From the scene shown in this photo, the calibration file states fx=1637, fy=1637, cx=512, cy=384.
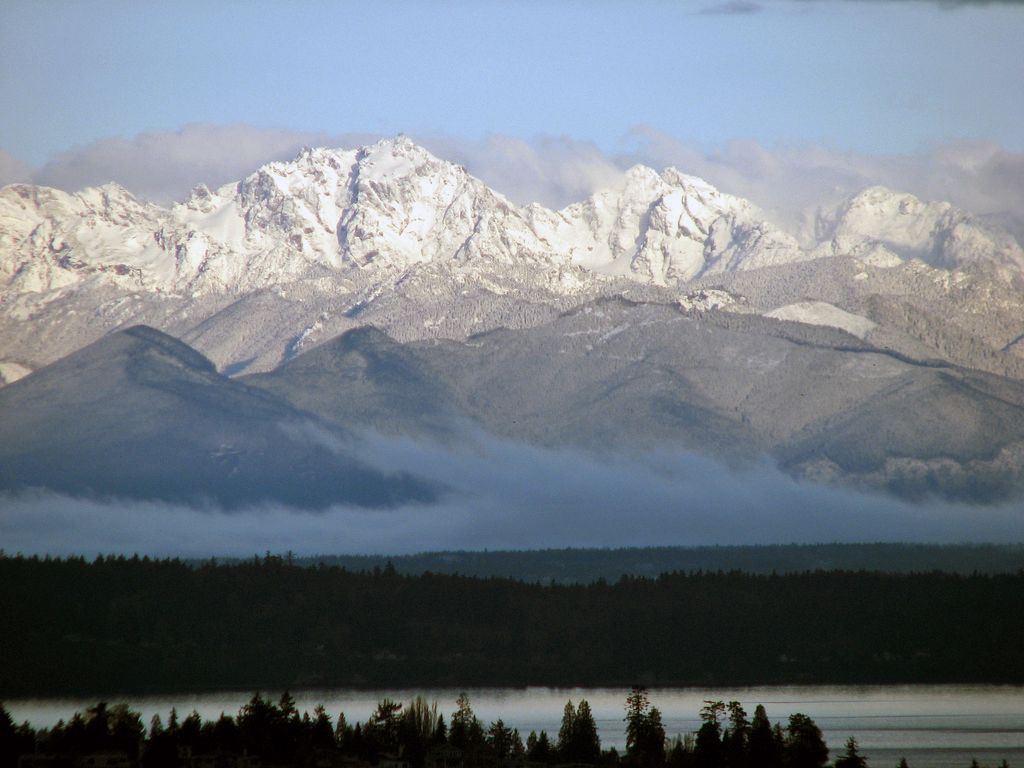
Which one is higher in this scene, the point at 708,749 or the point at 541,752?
the point at 708,749

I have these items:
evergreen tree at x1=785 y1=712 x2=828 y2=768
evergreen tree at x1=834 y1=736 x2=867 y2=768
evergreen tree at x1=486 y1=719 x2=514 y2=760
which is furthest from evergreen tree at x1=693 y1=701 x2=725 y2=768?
evergreen tree at x1=486 y1=719 x2=514 y2=760

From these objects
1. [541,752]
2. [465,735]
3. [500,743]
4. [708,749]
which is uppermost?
[465,735]

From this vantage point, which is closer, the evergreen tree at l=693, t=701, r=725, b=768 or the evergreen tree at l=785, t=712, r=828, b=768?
the evergreen tree at l=693, t=701, r=725, b=768

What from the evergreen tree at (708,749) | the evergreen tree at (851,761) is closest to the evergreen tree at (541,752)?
the evergreen tree at (708,749)

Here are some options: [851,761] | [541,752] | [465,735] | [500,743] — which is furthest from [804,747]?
[465,735]

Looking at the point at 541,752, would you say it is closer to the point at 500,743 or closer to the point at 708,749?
the point at 500,743

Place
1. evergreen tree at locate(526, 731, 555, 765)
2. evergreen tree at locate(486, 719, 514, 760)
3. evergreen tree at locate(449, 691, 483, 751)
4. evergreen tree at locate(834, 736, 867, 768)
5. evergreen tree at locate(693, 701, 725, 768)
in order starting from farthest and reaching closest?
evergreen tree at locate(449, 691, 483, 751), evergreen tree at locate(693, 701, 725, 768), evergreen tree at locate(486, 719, 514, 760), evergreen tree at locate(526, 731, 555, 765), evergreen tree at locate(834, 736, 867, 768)

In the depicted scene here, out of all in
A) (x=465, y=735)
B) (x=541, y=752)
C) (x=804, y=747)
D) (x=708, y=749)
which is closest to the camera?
(x=541, y=752)

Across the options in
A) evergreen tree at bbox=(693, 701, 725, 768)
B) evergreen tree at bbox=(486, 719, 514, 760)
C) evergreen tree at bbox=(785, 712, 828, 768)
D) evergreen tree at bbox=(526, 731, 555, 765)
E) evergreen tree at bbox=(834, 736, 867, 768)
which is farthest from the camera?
evergreen tree at bbox=(785, 712, 828, 768)

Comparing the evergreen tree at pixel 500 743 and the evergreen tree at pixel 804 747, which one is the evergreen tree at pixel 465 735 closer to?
the evergreen tree at pixel 500 743

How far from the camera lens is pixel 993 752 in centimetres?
19712

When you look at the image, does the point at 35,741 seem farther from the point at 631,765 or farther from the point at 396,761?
the point at 631,765

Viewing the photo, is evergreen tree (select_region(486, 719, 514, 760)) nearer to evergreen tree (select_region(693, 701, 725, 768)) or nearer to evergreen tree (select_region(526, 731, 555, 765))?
evergreen tree (select_region(526, 731, 555, 765))

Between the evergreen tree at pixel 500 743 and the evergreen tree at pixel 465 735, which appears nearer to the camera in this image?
the evergreen tree at pixel 500 743
